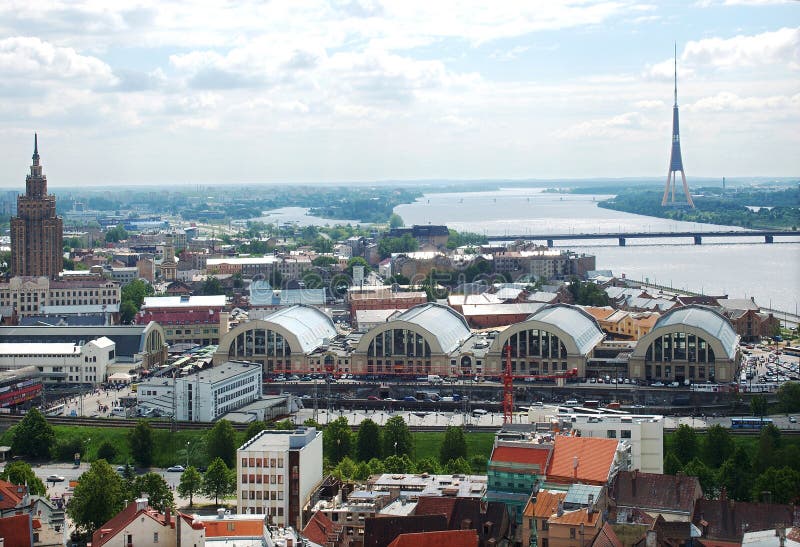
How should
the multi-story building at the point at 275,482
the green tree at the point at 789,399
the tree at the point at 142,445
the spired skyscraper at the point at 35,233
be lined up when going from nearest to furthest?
the multi-story building at the point at 275,482, the tree at the point at 142,445, the green tree at the point at 789,399, the spired skyscraper at the point at 35,233

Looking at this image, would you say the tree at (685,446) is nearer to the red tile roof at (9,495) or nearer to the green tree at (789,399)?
the green tree at (789,399)

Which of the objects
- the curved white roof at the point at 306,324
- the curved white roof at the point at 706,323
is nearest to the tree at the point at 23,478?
the curved white roof at the point at 306,324

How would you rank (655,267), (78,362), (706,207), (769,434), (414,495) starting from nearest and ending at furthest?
1. (414,495)
2. (769,434)
3. (78,362)
4. (655,267)
5. (706,207)

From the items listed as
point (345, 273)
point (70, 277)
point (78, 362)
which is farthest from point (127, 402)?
point (345, 273)

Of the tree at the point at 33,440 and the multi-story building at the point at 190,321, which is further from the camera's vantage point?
the multi-story building at the point at 190,321

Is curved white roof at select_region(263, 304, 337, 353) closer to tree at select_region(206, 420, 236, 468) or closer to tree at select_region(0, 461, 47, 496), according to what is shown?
tree at select_region(206, 420, 236, 468)

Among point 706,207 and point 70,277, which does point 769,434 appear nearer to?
point 70,277
